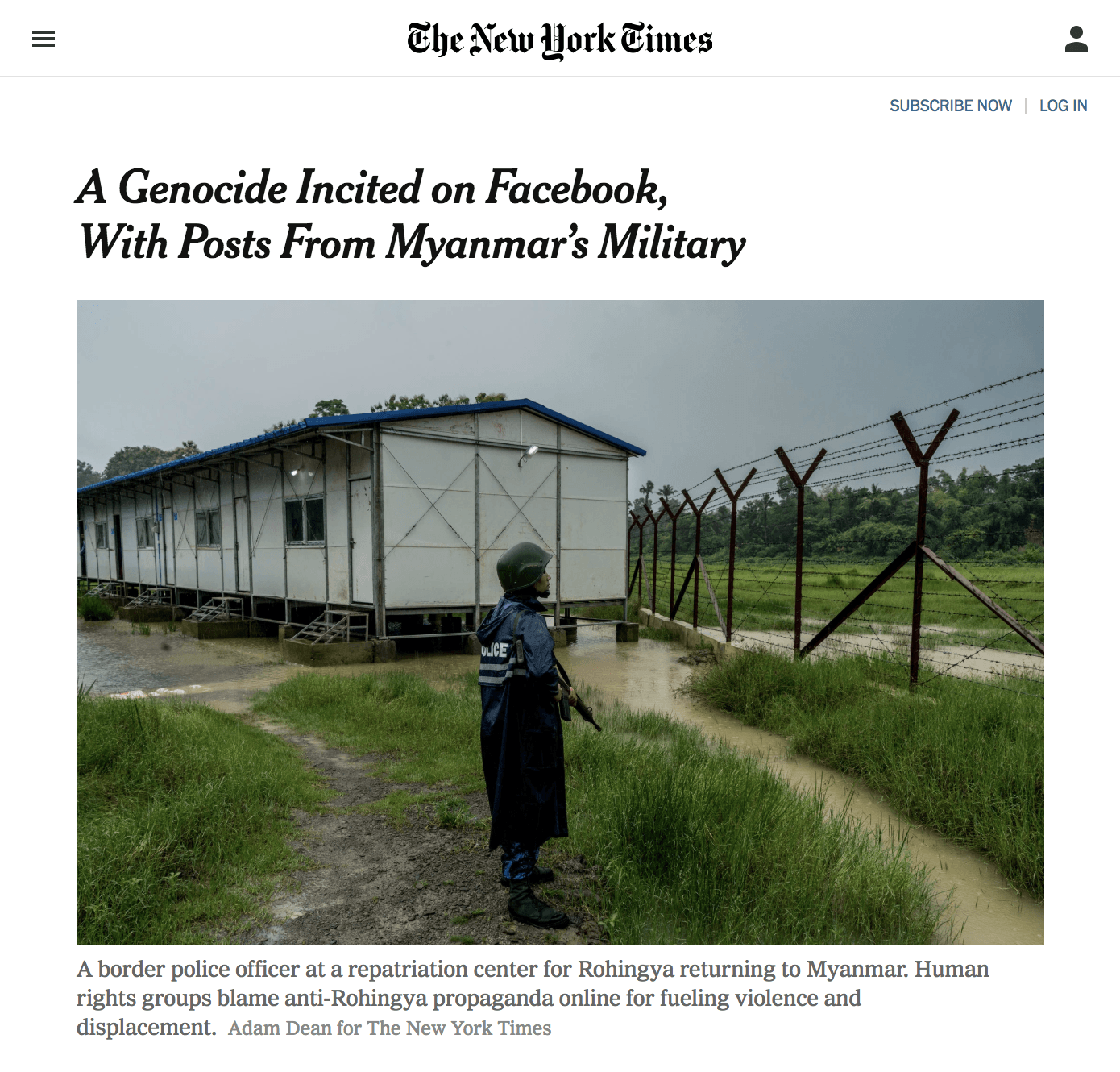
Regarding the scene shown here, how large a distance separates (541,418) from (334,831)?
35.6 ft

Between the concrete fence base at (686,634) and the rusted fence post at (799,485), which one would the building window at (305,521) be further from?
the rusted fence post at (799,485)

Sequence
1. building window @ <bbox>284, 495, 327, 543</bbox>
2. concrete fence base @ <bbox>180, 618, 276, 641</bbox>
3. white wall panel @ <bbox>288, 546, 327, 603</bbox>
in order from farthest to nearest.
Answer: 1. concrete fence base @ <bbox>180, 618, 276, 641</bbox>
2. building window @ <bbox>284, 495, 327, 543</bbox>
3. white wall panel @ <bbox>288, 546, 327, 603</bbox>

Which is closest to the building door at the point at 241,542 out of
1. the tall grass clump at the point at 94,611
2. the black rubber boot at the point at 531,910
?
the tall grass clump at the point at 94,611

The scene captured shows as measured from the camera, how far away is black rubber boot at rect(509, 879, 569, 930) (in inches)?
115

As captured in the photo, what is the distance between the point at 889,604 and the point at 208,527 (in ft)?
64.1

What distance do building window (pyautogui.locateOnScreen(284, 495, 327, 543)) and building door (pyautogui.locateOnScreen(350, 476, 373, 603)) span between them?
112 centimetres

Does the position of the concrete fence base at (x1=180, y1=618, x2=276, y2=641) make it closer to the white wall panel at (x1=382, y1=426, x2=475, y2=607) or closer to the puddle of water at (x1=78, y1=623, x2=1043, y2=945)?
the puddle of water at (x1=78, y1=623, x2=1043, y2=945)

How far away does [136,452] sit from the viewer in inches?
2547

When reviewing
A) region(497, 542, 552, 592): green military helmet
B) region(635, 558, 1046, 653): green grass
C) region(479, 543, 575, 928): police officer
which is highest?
region(497, 542, 552, 592): green military helmet

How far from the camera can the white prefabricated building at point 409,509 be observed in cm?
1205

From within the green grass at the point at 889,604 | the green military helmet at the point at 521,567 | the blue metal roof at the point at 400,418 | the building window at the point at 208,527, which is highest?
the blue metal roof at the point at 400,418

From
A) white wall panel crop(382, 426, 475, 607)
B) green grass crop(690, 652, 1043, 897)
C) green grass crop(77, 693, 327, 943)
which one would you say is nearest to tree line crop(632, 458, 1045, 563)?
white wall panel crop(382, 426, 475, 607)

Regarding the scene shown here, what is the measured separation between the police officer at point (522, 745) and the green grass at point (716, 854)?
1.36 feet
